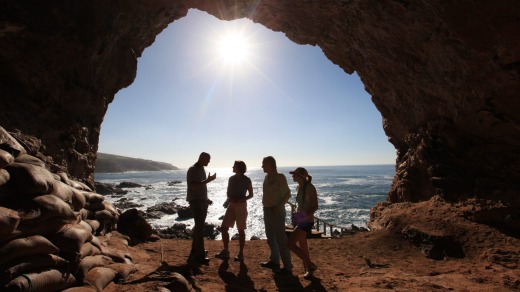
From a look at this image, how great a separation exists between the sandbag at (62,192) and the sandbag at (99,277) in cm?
115

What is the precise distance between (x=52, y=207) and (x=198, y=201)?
2.92 metres

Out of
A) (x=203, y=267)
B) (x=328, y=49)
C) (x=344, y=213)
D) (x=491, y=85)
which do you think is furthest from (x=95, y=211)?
(x=344, y=213)

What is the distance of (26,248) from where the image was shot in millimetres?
3387

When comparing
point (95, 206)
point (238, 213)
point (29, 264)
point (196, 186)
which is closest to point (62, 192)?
point (29, 264)

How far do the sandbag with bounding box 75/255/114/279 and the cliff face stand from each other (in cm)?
467

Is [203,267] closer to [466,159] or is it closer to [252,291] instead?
[252,291]

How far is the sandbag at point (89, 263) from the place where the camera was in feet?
13.0

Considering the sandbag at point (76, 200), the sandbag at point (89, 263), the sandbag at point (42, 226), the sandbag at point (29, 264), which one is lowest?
the sandbag at point (89, 263)

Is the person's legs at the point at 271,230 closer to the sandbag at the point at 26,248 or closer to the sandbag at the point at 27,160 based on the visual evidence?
the sandbag at the point at 26,248

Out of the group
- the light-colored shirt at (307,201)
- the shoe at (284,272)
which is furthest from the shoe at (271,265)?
the light-colored shirt at (307,201)

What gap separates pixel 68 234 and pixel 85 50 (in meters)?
12.1

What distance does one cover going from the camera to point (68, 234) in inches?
159

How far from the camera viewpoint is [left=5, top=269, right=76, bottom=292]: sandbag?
10.2ft

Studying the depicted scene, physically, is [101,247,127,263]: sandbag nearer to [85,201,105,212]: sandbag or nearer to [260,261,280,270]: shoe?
[85,201,105,212]: sandbag
